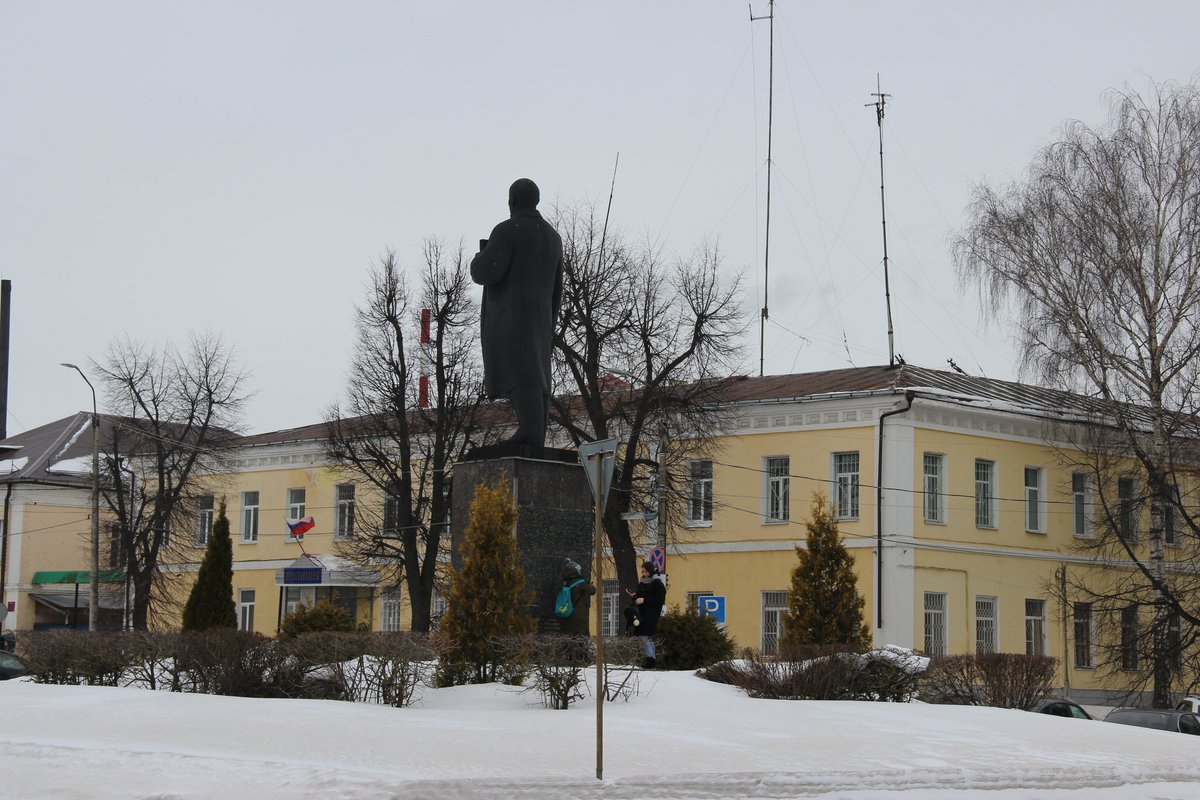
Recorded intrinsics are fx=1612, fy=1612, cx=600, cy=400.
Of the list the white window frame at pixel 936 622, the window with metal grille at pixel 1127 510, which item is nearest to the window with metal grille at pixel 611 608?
the white window frame at pixel 936 622

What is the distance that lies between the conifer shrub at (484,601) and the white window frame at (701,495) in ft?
75.9

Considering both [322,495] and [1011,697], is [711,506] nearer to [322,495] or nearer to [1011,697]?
[322,495]

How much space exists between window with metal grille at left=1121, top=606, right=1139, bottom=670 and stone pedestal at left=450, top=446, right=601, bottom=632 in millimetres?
18442

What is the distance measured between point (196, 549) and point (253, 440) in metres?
4.59

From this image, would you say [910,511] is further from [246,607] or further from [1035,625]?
[246,607]

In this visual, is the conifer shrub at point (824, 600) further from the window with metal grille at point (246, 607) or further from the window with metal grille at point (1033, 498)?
the window with metal grille at point (246, 607)

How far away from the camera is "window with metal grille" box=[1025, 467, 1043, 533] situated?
40384mm

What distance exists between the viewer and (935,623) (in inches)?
1468

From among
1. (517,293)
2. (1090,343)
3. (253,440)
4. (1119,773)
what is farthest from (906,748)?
(253,440)

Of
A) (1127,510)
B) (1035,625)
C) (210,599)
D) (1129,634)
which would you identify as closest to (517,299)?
(210,599)

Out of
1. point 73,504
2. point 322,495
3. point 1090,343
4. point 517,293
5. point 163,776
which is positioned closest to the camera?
point 163,776

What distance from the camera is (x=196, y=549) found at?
4872cm

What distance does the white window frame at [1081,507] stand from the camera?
1638 inches

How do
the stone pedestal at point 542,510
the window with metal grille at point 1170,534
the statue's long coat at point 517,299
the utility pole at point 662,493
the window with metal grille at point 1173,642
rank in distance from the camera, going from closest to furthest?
the stone pedestal at point 542,510 < the statue's long coat at point 517,299 < the window with metal grille at point 1173,642 < the utility pole at point 662,493 < the window with metal grille at point 1170,534
